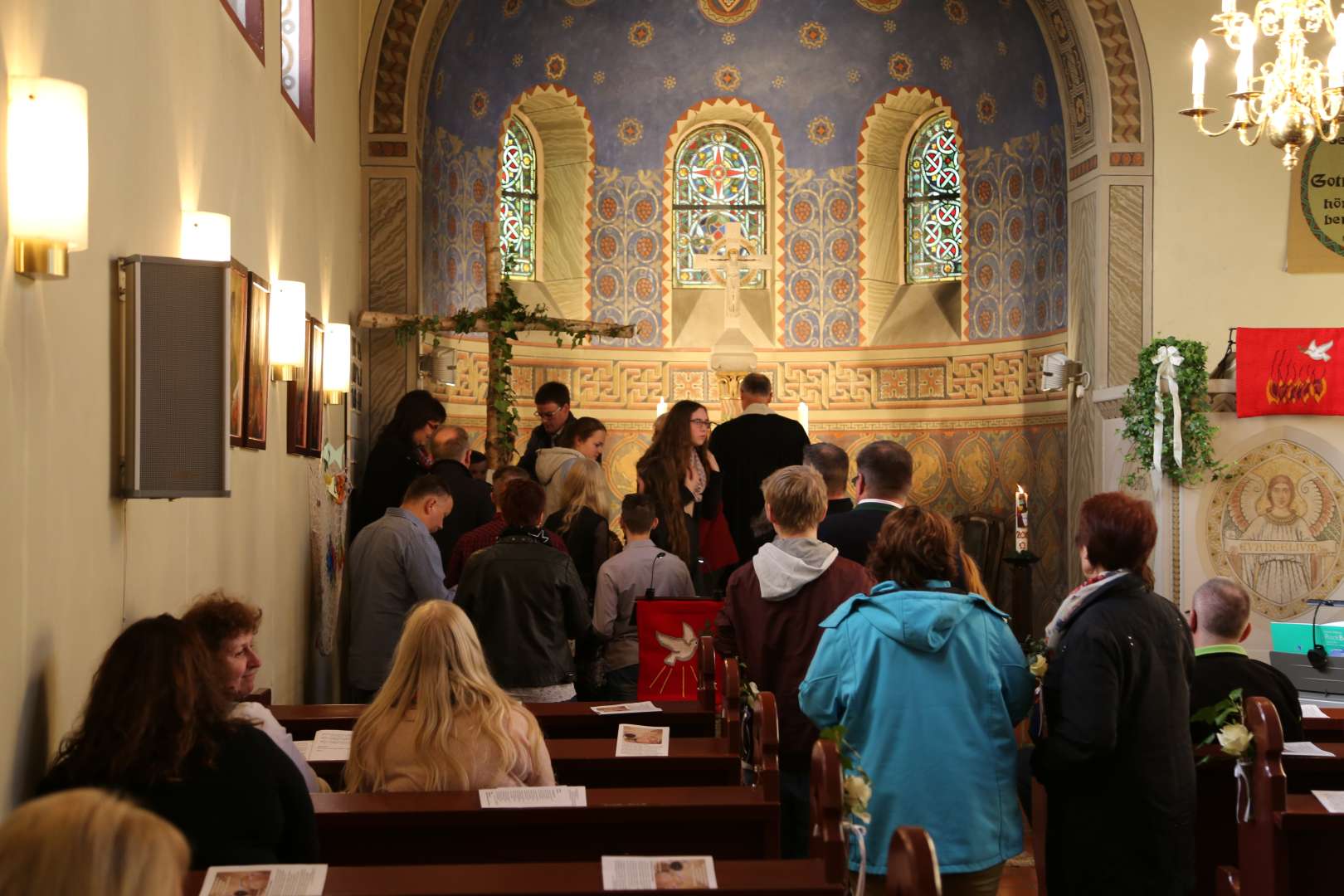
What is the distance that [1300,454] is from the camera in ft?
35.0

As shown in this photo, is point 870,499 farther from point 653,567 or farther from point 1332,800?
point 1332,800

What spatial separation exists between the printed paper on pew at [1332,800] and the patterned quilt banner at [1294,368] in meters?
6.91

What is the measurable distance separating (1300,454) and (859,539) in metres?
6.81

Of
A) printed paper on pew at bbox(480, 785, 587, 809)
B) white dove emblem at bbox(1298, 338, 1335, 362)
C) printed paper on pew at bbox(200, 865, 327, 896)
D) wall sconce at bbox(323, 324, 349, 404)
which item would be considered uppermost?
white dove emblem at bbox(1298, 338, 1335, 362)

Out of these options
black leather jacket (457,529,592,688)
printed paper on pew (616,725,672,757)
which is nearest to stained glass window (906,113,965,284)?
black leather jacket (457,529,592,688)

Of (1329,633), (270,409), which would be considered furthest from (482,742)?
(1329,633)

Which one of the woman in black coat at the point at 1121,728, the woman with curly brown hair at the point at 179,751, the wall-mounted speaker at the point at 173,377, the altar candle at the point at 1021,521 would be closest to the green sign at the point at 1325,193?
the altar candle at the point at 1021,521

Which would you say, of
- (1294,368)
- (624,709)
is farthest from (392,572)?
(1294,368)

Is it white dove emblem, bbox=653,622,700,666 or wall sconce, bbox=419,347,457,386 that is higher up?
wall sconce, bbox=419,347,457,386

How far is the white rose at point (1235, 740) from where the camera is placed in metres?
3.96

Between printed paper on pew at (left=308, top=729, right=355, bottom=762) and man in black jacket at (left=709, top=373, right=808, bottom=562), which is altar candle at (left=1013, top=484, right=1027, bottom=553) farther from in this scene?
printed paper on pew at (left=308, top=729, right=355, bottom=762)

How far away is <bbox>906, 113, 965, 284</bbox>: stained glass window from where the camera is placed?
14211 millimetres

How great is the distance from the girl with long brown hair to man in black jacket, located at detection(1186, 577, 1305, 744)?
276cm

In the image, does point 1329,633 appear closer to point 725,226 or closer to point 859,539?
point 859,539
